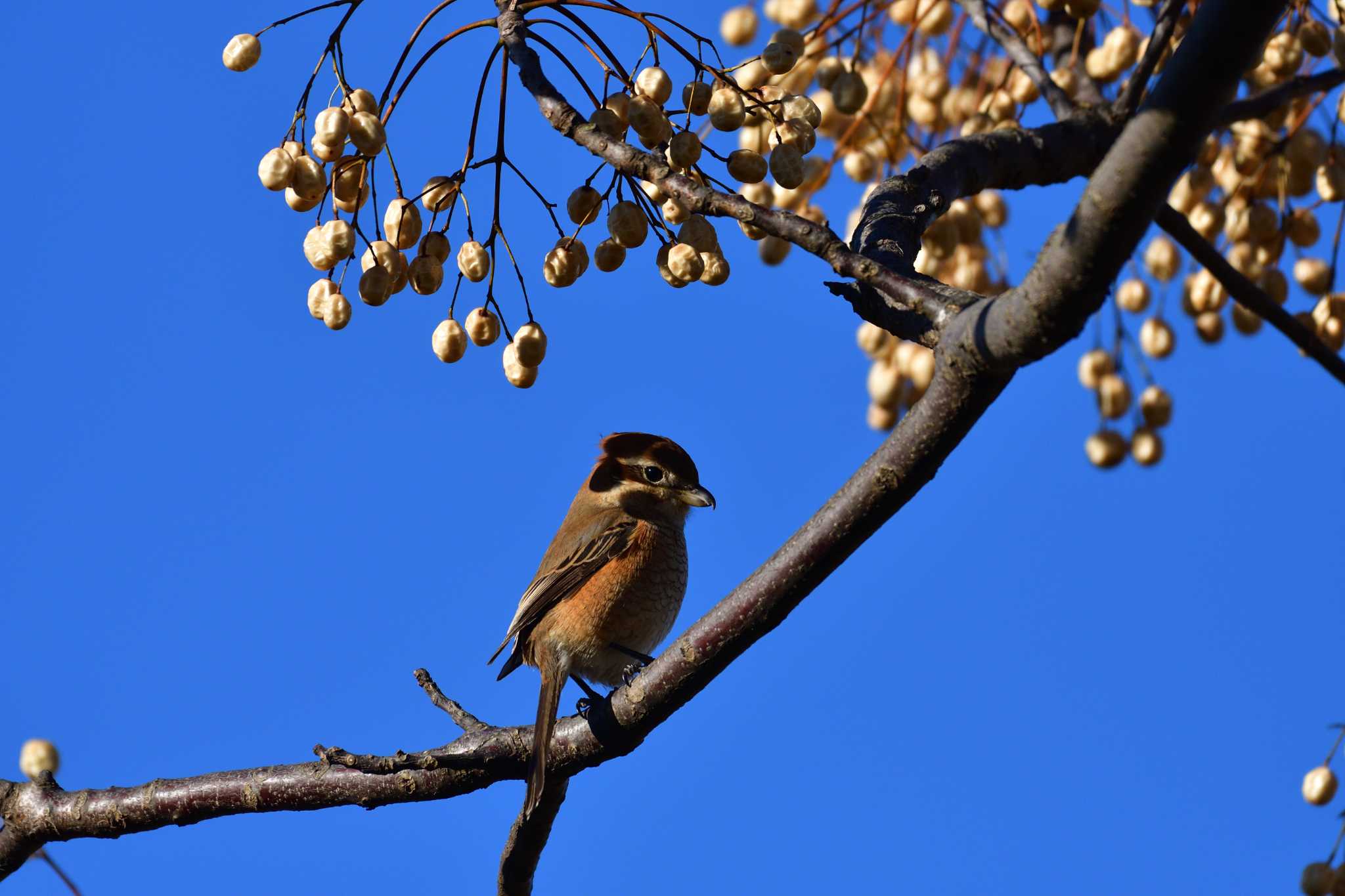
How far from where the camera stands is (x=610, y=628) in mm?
4777

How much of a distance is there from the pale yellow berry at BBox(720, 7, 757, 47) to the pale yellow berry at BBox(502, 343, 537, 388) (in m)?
2.95

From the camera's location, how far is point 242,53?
3.18 metres

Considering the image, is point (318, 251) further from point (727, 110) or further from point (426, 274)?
point (727, 110)

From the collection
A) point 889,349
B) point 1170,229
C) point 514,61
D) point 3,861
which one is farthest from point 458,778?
point 889,349

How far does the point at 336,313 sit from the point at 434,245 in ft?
0.91

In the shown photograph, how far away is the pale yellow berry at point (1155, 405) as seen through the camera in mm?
5629

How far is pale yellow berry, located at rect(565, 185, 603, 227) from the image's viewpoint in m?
3.09

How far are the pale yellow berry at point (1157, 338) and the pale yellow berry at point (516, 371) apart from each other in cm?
319

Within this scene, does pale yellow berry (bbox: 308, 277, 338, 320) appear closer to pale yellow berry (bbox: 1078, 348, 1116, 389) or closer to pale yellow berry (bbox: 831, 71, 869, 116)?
pale yellow berry (bbox: 831, 71, 869, 116)

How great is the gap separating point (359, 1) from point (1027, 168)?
1848 millimetres

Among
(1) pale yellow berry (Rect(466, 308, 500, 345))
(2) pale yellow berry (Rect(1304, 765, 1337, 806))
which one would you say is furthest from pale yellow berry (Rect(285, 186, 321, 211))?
(2) pale yellow berry (Rect(1304, 765, 1337, 806))

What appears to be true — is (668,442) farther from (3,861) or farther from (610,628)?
(3,861)

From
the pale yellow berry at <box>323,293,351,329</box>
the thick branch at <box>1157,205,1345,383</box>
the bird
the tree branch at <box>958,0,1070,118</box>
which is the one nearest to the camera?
the pale yellow berry at <box>323,293,351,329</box>

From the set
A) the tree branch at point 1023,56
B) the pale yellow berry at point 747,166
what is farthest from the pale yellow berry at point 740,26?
the pale yellow berry at point 747,166
